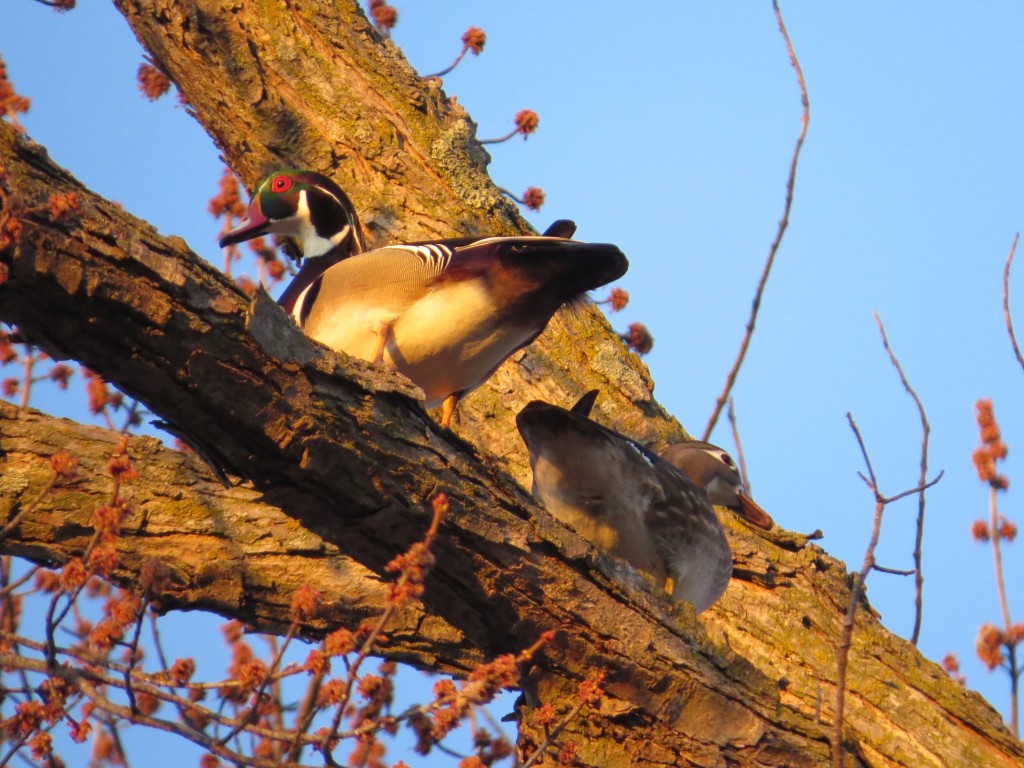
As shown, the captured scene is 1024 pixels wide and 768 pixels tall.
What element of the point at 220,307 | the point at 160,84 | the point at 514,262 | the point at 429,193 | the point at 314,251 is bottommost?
the point at 220,307

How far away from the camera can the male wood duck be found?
3.52 metres

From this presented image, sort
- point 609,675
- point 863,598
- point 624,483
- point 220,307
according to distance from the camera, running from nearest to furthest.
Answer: point 220,307, point 609,675, point 624,483, point 863,598

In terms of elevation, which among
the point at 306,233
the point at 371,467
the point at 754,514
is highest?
the point at 306,233

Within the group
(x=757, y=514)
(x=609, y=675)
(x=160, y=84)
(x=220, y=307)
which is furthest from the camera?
(x=160, y=84)

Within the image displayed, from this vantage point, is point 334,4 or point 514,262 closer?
point 514,262

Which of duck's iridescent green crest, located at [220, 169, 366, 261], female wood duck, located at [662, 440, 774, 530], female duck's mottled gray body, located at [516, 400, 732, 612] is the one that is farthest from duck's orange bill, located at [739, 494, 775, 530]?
duck's iridescent green crest, located at [220, 169, 366, 261]

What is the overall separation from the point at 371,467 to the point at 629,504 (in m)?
1.41

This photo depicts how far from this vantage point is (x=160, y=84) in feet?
17.1

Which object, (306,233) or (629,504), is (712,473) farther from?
(306,233)

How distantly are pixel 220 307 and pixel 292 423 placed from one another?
0.25 metres

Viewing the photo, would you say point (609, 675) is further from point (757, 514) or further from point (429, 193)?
point (429, 193)

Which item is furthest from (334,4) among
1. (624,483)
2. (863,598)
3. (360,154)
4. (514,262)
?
(863,598)

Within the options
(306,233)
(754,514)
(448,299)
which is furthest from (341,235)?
(754,514)

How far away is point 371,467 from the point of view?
236cm
